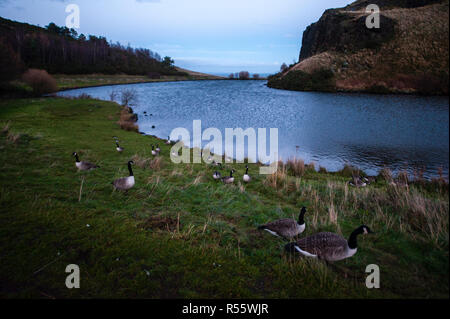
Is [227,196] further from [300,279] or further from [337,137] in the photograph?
[337,137]

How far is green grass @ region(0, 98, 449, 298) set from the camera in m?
4.39

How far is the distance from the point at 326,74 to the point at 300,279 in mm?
7507

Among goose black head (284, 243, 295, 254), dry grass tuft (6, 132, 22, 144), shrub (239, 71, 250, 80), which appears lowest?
goose black head (284, 243, 295, 254)

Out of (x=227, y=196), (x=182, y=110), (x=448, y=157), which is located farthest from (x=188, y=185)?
(x=182, y=110)

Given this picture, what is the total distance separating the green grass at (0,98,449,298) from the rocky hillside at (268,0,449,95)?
2.80 meters

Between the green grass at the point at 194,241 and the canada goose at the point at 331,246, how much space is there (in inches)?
10.8

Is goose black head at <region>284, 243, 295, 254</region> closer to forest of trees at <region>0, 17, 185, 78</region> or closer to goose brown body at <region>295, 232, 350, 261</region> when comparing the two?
goose brown body at <region>295, 232, 350, 261</region>

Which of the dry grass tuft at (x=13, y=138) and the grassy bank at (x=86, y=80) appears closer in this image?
the dry grass tuft at (x=13, y=138)

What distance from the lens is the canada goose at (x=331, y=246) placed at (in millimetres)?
5113

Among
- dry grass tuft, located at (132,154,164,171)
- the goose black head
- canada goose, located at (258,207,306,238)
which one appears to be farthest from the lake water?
dry grass tuft, located at (132,154,164,171)

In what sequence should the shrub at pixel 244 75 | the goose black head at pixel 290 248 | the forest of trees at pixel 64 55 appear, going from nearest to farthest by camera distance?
the goose black head at pixel 290 248 → the forest of trees at pixel 64 55 → the shrub at pixel 244 75

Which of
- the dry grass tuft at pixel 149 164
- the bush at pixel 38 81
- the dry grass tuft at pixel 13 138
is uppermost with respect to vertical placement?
the bush at pixel 38 81

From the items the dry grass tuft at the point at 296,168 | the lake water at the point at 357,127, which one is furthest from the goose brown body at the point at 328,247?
the dry grass tuft at the point at 296,168

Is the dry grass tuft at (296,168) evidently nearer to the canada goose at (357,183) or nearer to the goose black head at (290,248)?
the canada goose at (357,183)
